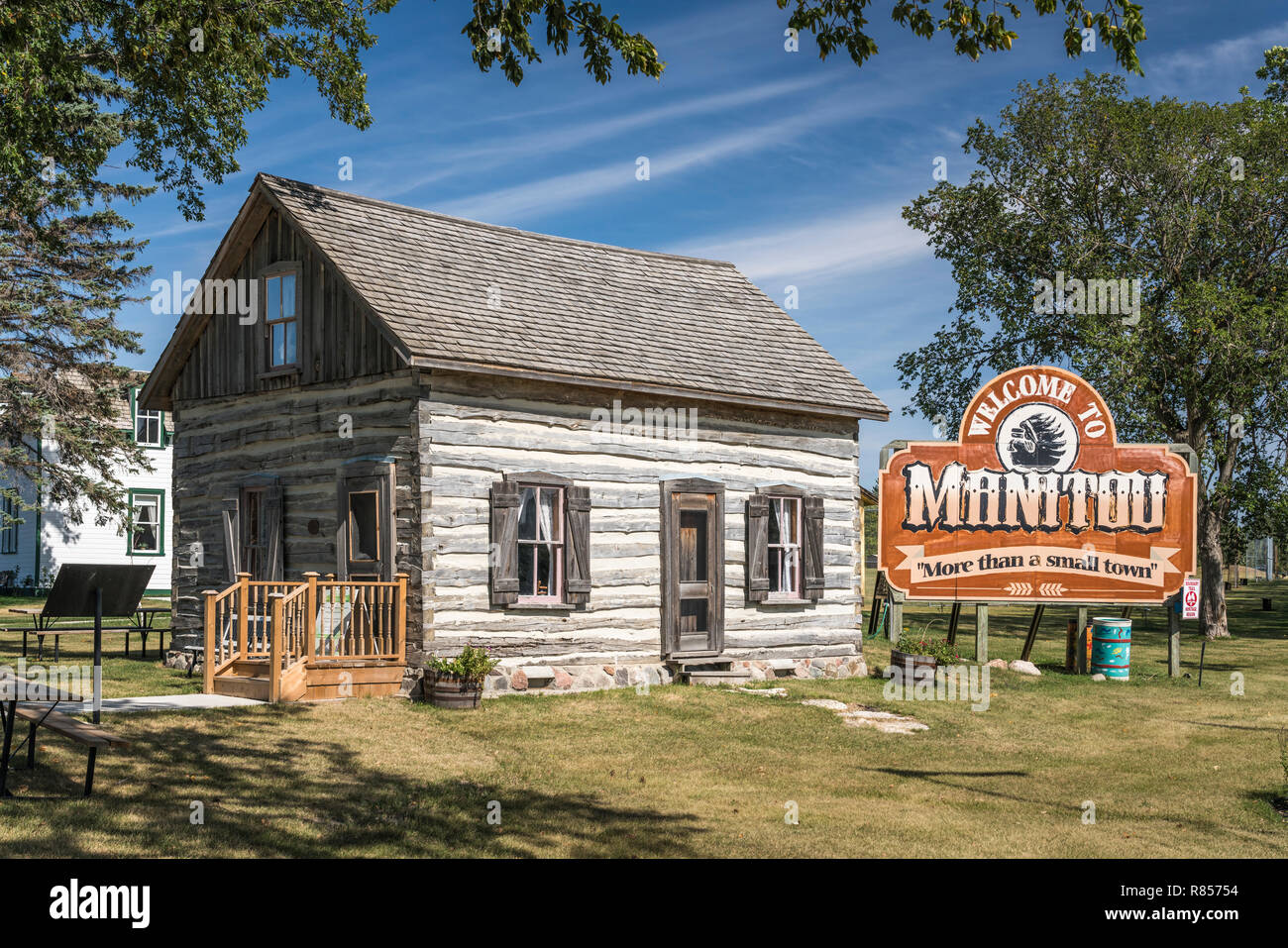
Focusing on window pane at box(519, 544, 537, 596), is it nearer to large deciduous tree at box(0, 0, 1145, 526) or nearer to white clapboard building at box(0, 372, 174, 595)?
large deciduous tree at box(0, 0, 1145, 526)

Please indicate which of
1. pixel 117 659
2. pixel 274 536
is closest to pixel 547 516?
pixel 274 536

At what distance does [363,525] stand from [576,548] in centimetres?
296

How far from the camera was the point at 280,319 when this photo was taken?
1817 centimetres

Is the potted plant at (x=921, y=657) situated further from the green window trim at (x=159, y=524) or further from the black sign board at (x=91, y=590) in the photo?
the green window trim at (x=159, y=524)

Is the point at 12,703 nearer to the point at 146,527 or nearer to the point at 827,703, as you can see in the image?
the point at 827,703

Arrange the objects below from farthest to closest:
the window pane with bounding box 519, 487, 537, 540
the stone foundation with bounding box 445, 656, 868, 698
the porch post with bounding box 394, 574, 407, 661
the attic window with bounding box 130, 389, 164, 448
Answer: the attic window with bounding box 130, 389, 164, 448
the window pane with bounding box 519, 487, 537, 540
the stone foundation with bounding box 445, 656, 868, 698
the porch post with bounding box 394, 574, 407, 661

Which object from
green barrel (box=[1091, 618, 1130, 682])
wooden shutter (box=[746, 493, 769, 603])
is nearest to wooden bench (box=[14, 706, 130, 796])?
wooden shutter (box=[746, 493, 769, 603])

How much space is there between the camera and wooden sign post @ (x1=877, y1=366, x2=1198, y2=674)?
20000mm

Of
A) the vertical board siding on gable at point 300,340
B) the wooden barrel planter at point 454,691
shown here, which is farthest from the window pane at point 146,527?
the wooden barrel planter at point 454,691

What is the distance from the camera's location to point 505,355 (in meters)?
16.2

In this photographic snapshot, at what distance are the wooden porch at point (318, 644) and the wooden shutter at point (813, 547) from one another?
23.0ft

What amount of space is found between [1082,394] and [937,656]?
529 centimetres

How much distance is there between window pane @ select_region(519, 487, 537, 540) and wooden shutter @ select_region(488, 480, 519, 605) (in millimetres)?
454

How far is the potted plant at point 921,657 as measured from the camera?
61.7 feet
